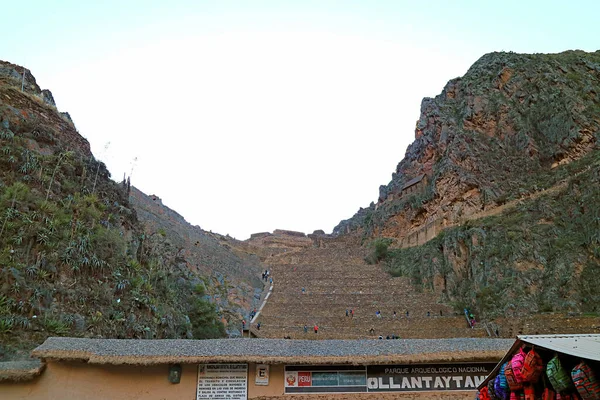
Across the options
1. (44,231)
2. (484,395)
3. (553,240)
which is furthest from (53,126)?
(553,240)

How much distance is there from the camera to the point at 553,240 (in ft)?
95.5

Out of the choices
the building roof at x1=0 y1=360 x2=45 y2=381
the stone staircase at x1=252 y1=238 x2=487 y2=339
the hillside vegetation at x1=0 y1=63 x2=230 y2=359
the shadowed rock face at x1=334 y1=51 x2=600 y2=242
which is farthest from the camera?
the shadowed rock face at x1=334 y1=51 x2=600 y2=242

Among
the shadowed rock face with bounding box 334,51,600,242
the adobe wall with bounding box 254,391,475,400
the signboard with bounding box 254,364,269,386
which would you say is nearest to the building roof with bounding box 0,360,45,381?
the signboard with bounding box 254,364,269,386

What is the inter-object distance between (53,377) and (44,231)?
7577 millimetres

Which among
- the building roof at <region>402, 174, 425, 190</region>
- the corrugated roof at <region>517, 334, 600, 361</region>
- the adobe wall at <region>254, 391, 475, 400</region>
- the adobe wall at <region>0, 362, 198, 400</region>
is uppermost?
the building roof at <region>402, 174, 425, 190</region>

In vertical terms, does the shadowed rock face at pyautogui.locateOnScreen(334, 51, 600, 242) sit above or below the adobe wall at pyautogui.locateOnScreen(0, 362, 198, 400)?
above

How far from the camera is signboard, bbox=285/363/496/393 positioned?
35.8 feet

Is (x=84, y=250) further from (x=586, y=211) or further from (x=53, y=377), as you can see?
(x=586, y=211)

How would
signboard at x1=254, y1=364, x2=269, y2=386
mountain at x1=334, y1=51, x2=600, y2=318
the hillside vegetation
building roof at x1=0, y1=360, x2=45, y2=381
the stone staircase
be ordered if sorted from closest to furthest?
building roof at x1=0, y1=360, x2=45, y2=381 < signboard at x1=254, y1=364, x2=269, y2=386 < the hillside vegetation < mountain at x1=334, y1=51, x2=600, y2=318 < the stone staircase

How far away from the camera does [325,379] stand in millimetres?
10969

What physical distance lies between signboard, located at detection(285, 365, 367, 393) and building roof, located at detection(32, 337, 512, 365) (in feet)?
1.16

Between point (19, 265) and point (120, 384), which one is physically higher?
point (19, 265)

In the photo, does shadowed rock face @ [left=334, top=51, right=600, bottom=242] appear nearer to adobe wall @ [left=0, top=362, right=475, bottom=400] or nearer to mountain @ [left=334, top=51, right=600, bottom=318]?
mountain @ [left=334, top=51, right=600, bottom=318]

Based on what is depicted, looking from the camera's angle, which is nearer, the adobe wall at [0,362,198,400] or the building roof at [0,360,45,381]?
the building roof at [0,360,45,381]
